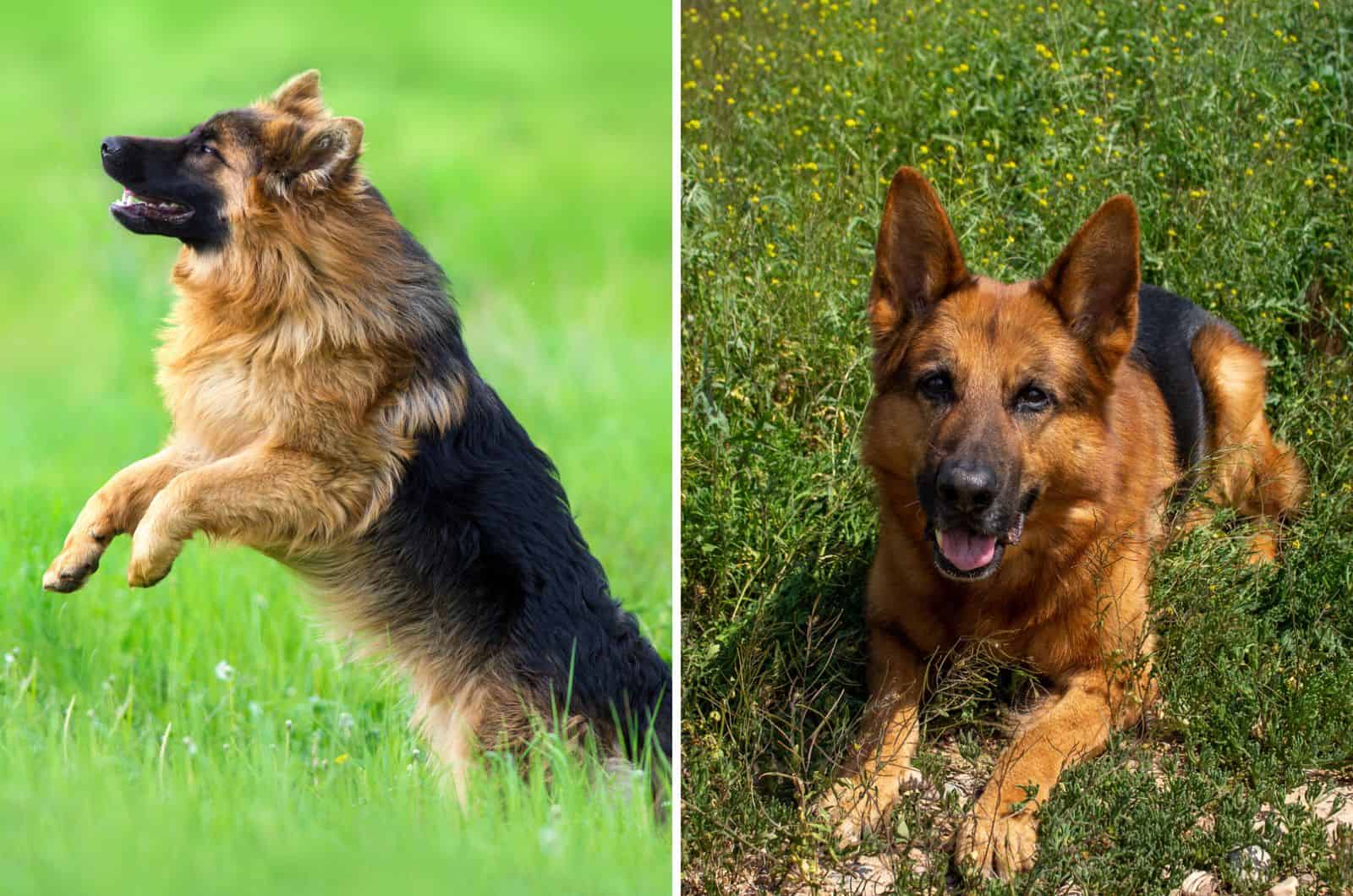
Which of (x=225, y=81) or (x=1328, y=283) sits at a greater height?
(x=225, y=81)

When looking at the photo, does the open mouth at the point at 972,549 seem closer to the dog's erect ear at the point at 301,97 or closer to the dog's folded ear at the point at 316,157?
the dog's folded ear at the point at 316,157

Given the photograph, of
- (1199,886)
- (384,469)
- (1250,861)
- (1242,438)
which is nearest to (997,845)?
(1199,886)

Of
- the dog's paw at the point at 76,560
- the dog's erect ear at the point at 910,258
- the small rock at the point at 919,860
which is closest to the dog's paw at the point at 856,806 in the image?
the small rock at the point at 919,860

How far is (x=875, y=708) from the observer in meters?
4.09

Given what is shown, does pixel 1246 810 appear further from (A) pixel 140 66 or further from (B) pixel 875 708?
(A) pixel 140 66

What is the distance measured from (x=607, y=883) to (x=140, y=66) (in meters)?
2.23

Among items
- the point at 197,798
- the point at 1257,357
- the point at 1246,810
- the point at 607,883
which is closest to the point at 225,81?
the point at 197,798

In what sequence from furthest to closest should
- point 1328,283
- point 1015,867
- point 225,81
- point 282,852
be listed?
point 1328,283 < point 1015,867 < point 225,81 < point 282,852

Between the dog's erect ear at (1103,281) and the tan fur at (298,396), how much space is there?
187 centimetres

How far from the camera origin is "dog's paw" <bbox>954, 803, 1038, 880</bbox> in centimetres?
367

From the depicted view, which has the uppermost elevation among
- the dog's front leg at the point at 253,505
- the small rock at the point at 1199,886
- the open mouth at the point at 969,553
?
the dog's front leg at the point at 253,505

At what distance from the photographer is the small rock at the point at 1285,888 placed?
3.71 metres

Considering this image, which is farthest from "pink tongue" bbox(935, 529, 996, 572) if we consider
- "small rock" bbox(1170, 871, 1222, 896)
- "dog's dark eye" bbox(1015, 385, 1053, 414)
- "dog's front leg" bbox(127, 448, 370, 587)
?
"dog's front leg" bbox(127, 448, 370, 587)

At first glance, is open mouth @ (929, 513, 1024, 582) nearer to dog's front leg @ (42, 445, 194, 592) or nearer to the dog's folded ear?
the dog's folded ear
